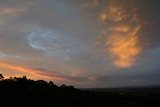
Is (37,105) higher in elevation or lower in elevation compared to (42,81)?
lower

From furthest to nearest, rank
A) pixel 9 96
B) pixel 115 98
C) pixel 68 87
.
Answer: pixel 68 87
pixel 115 98
pixel 9 96

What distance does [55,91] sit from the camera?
206 feet

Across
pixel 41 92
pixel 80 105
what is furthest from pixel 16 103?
pixel 80 105

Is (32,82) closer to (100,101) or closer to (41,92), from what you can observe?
(41,92)

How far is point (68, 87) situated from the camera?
6775 centimetres

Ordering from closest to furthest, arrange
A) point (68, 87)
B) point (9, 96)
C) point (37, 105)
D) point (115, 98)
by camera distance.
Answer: point (37, 105) → point (9, 96) → point (115, 98) → point (68, 87)

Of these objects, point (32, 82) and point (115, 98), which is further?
point (32, 82)

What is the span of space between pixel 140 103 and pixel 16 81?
30617 millimetres

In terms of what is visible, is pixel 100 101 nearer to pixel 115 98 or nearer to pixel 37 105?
pixel 115 98

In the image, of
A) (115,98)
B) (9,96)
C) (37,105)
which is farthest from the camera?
(115,98)

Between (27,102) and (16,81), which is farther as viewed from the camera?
(16,81)

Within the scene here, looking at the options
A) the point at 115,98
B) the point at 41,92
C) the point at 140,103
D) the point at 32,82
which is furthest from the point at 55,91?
the point at 140,103

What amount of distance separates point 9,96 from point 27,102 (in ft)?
16.5

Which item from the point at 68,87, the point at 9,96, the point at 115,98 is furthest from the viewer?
the point at 68,87
